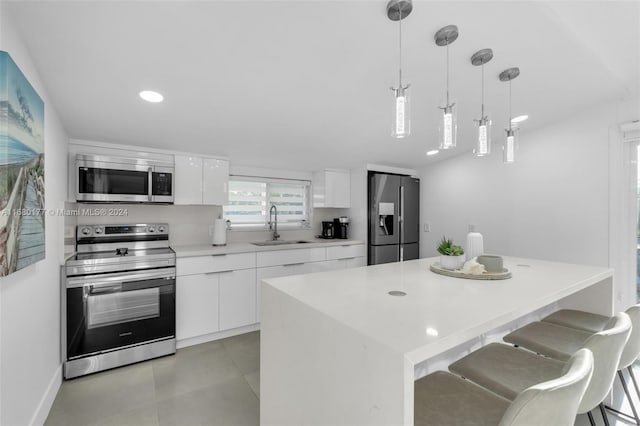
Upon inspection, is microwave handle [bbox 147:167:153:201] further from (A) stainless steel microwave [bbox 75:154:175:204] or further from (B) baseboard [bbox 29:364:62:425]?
(B) baseboard [bbox 29:364:62:425]

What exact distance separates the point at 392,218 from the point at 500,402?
9.53 ft

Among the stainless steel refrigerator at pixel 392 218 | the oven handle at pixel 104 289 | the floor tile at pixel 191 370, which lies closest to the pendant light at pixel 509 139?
the stainless steel refrigerator at pixel 392 218

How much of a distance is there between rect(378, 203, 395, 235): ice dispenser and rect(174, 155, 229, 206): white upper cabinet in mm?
1953

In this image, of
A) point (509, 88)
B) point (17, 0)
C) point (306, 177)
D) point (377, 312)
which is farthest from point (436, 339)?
point (306, 177)

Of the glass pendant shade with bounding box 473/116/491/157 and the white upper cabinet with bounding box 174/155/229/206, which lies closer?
the glass pendant shade with bounding box 473/116/491/157

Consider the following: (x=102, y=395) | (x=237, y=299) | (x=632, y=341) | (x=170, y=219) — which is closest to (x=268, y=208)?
(x=170, y=219)

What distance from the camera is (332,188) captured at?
391 cm

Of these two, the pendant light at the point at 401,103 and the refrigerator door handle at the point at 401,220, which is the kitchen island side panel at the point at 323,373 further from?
the refrigerator door handle at the point at 401,220

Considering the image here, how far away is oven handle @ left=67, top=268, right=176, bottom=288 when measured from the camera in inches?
85.1

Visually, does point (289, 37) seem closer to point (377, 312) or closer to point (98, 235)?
point (377, 312)

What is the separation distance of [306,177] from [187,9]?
2.79 metres

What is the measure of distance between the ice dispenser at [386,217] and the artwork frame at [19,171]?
3.23 meters

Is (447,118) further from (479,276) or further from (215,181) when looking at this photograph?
(215,181)

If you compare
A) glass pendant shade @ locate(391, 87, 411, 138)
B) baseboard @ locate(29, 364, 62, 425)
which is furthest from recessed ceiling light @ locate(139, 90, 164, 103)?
baseboard @ locate(29, 364, 62, 425)
